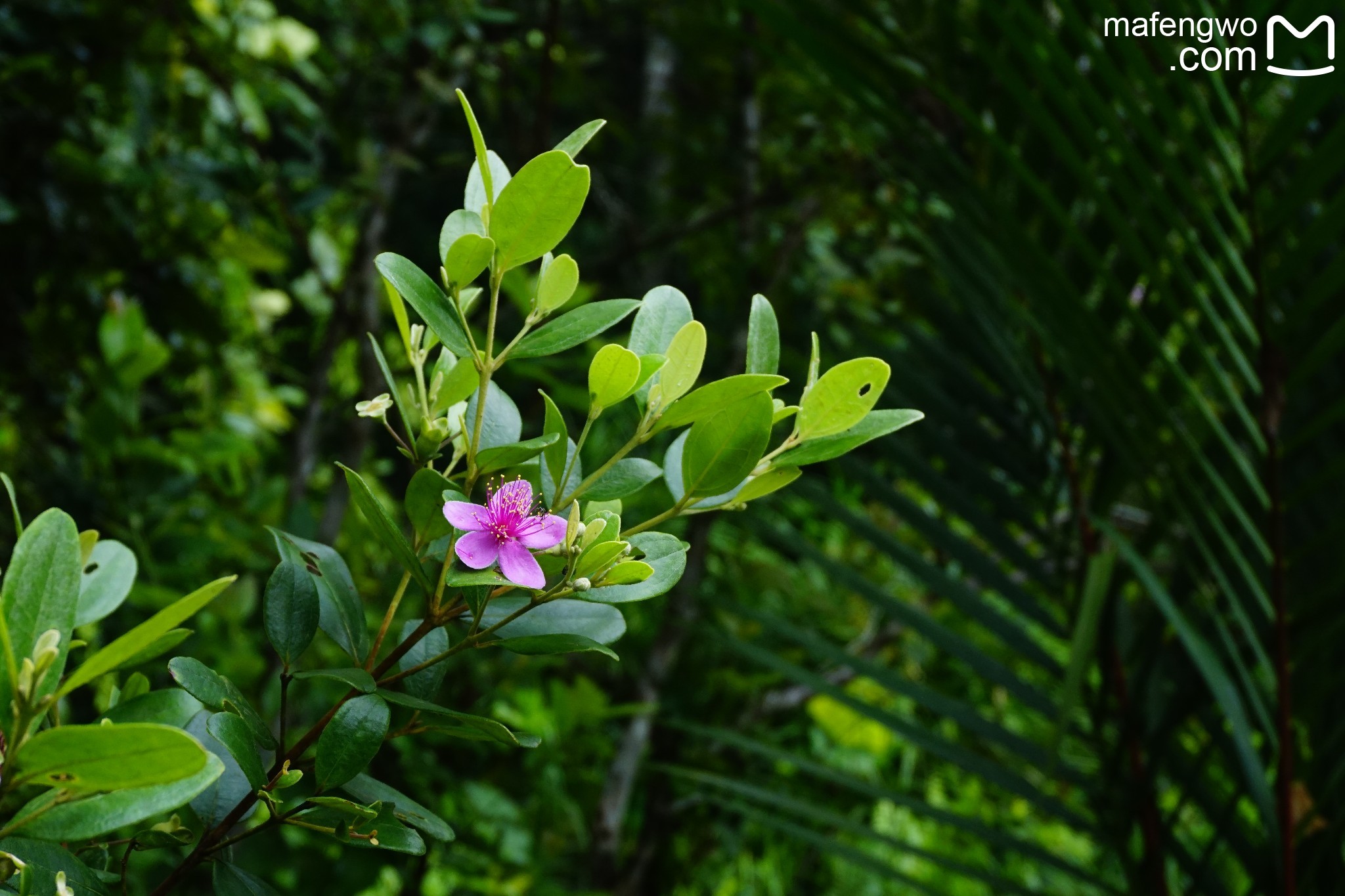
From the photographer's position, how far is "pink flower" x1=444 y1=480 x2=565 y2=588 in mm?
242

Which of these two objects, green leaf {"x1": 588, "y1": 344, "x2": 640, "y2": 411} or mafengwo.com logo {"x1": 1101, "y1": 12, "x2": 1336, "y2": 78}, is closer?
green leaf {"x1": 588, "y1": 344, "x2": 640, "y2": 411}

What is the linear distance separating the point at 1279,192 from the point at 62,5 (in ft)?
3.51

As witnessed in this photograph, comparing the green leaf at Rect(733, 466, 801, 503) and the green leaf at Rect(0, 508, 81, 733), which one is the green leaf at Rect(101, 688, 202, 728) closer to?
the green leaf at Rect(0, 508, 81, 733)

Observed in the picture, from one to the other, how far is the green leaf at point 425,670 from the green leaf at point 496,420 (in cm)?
6

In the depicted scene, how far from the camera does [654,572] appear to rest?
258 millimetres

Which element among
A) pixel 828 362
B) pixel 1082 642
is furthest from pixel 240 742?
pixel 828 362

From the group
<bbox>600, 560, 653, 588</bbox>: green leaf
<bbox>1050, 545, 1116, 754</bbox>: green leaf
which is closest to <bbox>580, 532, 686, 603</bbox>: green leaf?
<bbox>600, 560, 653, 588</bbox>: green leaf

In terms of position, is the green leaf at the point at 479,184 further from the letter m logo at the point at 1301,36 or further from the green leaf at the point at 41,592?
the letter m logo at the point at 1301,36

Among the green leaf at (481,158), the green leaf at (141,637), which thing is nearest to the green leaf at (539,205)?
the green leaf at (481,158)

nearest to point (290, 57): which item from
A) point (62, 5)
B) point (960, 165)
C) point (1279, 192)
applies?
point (62, 5)

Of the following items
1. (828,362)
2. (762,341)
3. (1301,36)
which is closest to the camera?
(762,341)

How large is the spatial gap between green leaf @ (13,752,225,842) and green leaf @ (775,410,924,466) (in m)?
0.16

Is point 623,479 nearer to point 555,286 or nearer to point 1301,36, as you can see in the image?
point 555,286

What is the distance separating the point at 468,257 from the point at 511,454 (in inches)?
2.0
